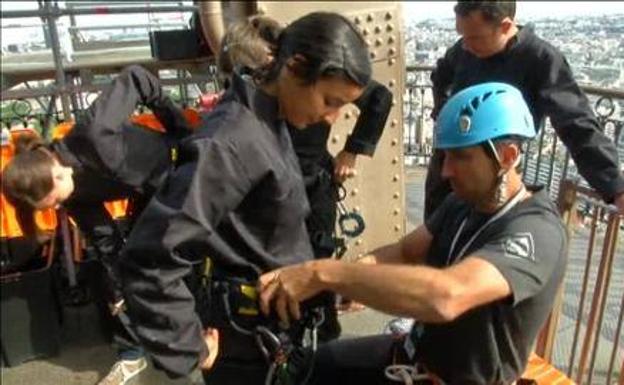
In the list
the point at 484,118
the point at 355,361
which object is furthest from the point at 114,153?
Answer: the point at 355,361

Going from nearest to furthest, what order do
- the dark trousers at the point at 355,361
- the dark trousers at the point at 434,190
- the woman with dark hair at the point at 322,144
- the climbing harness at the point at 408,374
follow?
1. the woman with dark hair at the point at 322,144
2. the climbing harness at the point at 408,374
3. the dark trousers at the point at 355,361
4. the dark trousers at the point at 434,190

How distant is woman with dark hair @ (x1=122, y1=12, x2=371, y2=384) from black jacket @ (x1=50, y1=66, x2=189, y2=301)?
18 centimetres

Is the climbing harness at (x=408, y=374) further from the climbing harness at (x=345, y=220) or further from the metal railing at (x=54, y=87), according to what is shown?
the metal railing at (x=54, y=87)

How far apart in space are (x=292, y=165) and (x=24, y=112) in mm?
1000

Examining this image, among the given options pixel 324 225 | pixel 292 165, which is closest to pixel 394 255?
pixel 324 225

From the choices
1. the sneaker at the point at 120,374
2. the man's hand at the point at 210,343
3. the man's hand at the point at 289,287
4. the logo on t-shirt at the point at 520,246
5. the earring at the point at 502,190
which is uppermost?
the earring at the point at 502,190

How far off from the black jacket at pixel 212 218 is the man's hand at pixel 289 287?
0.21ft

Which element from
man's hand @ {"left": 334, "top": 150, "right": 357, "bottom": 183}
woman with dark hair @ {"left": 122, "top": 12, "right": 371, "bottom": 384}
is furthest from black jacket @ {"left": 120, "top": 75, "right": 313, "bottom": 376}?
man's hand @ {"left": 334, "top": 150, "right": 357, "bottom": 183}

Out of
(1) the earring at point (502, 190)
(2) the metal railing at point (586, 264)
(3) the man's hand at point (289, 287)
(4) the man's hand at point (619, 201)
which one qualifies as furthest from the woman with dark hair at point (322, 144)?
(4) the man's hand at point (619, 201)

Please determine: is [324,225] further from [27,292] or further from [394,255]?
[27,292]

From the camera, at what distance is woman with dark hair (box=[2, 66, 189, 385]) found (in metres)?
1.07

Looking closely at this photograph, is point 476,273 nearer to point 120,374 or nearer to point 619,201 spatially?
point 619,201

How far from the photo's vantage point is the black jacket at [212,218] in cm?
128

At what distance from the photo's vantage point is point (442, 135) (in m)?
1.60
